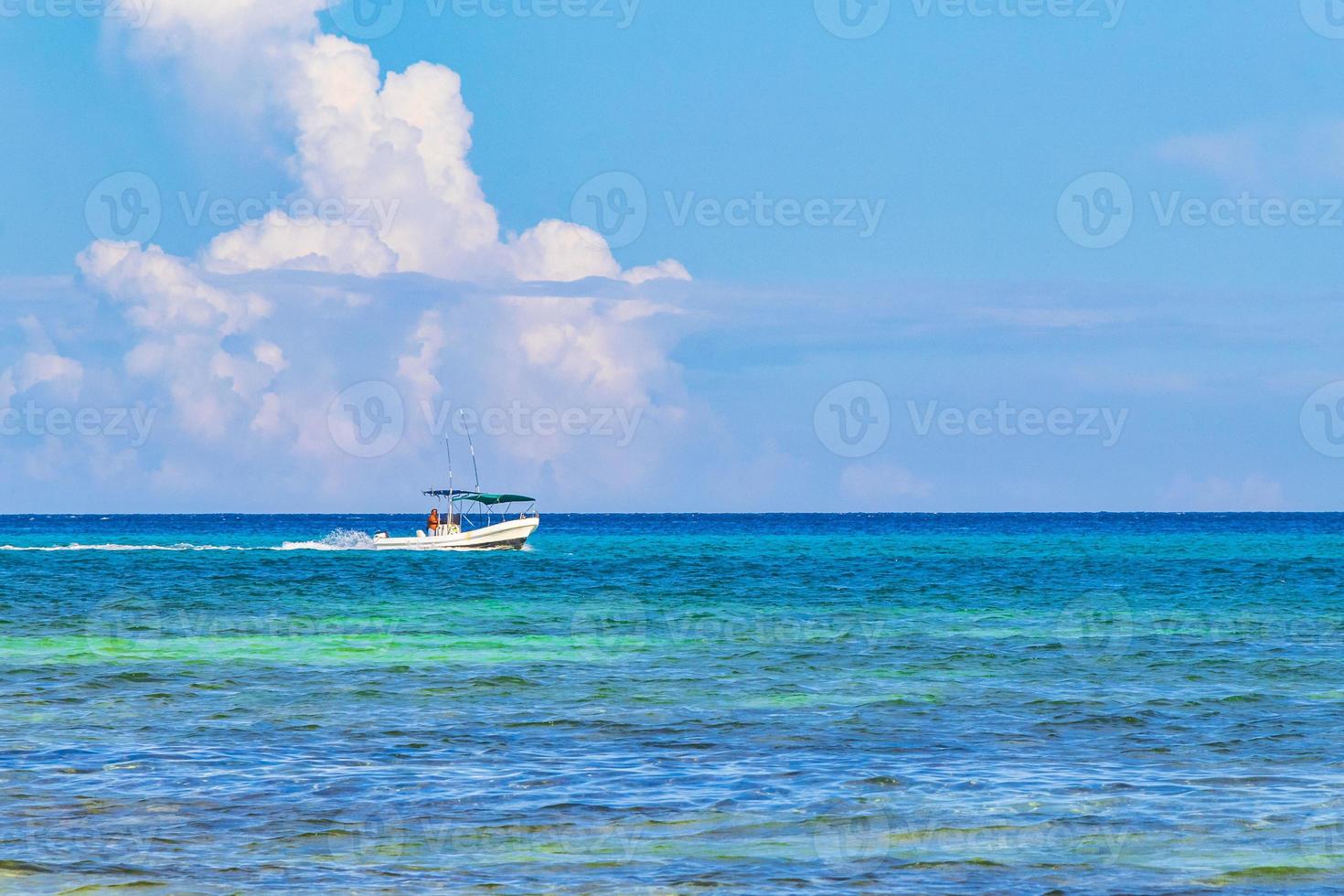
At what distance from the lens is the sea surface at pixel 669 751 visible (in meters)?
12.4

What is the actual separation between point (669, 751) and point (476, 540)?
65.2 m

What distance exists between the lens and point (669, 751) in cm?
1766

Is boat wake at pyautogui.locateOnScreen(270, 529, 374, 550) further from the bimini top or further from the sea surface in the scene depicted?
the sea surface

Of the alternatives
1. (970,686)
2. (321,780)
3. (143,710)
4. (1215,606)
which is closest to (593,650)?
(970,686)

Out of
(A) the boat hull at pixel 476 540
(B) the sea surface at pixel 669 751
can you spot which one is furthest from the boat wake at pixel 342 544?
(B) the sea surface at pixel 669 751

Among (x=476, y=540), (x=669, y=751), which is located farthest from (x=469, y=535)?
(x=669, y=751)

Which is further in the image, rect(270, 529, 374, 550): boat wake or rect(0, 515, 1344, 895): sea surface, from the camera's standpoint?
rect(270, 529, 374, 550): boat wake

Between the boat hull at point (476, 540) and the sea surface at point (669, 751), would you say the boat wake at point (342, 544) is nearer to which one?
the boat hull at point (476, 540)

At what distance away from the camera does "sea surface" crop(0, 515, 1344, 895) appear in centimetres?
1242

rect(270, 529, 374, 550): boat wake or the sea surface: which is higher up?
rect(270, 529, 374, 550): boat wake

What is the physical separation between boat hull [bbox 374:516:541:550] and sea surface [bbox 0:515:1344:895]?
40539 mm

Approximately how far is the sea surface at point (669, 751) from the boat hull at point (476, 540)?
40.5 m

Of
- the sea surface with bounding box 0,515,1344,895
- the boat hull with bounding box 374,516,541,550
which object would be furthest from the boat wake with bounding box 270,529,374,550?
the sea surface with bounding box 0,515,1344,895

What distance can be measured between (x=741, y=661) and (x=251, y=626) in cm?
1379
